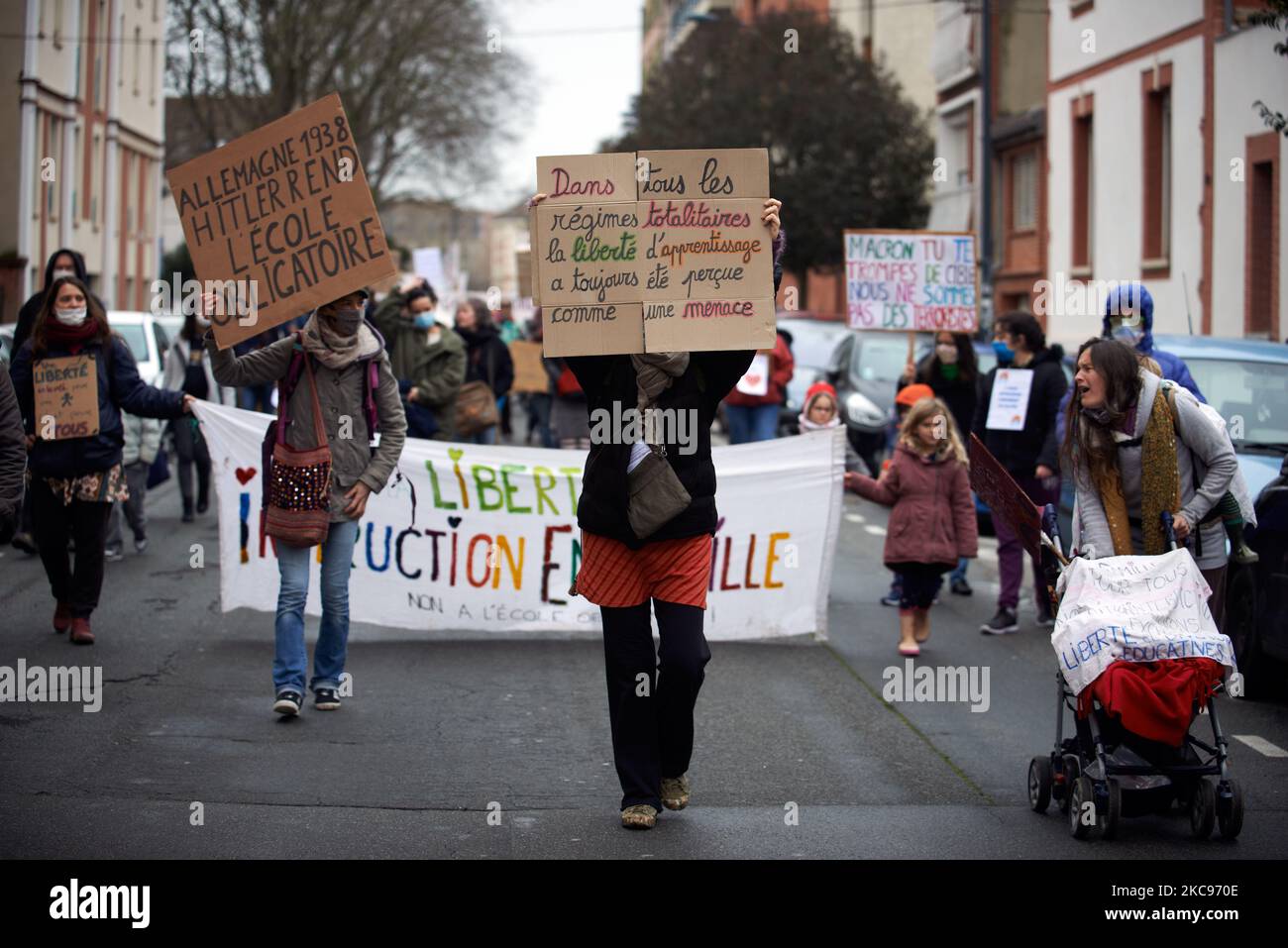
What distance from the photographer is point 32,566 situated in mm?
12453

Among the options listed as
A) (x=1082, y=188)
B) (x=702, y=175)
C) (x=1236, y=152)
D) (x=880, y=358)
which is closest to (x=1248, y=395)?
(x=702, y=175)

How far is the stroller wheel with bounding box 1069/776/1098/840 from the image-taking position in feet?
19.5

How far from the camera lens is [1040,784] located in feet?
20.8

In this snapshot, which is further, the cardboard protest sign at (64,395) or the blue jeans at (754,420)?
the blue jeans at (754,420)

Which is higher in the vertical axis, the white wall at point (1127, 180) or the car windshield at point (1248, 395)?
the white wall at point (1127, 180)

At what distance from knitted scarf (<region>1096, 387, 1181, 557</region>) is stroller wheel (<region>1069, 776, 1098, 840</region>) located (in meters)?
0.97

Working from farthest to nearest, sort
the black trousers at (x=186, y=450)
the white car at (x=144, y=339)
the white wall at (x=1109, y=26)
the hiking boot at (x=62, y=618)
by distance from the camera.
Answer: the white wall at (x=1109, y=26) → the white car at (x=144, y=339) → the black trousers at (x=186, y=450) → the hiking boot at (x=62, y=618)

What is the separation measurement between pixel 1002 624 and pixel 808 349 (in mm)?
14165

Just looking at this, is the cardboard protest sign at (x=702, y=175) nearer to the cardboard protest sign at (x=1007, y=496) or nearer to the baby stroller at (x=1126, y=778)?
the cardboard protest sign at (x=1007, y=496)

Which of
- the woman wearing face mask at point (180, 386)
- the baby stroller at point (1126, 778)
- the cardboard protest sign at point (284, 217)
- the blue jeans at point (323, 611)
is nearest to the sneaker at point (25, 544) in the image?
the woman wearing face mask at point (180, 386)

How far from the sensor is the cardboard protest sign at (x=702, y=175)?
614cm

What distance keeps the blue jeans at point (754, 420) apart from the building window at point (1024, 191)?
19.8 metres
